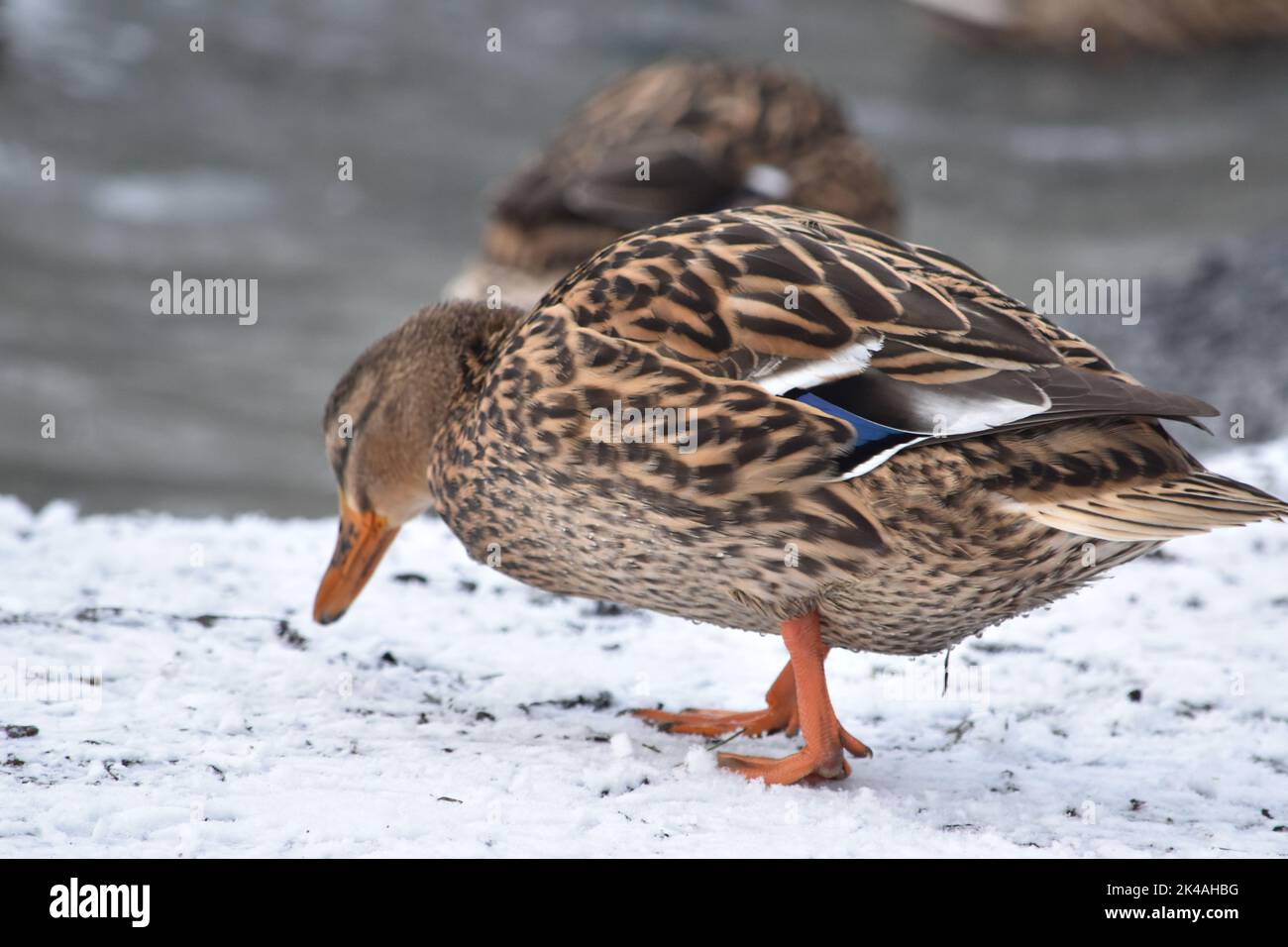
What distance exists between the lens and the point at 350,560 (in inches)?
142

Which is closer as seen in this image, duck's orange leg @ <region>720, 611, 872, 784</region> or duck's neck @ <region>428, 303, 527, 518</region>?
duck's orange leg @ <region>720, 611, 872, 784</region>

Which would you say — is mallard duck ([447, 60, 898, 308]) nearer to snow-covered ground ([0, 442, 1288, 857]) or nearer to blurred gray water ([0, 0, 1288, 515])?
blurred gray water ([0, 0, 1288, 515])

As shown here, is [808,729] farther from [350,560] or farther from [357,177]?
[357,177]

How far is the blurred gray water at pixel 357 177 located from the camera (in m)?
7.19

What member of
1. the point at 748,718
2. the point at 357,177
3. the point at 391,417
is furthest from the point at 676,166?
the point at 357,177

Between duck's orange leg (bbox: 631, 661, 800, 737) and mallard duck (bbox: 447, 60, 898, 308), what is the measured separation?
3335 millimetres

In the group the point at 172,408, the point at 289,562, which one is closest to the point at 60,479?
the point at 172,408

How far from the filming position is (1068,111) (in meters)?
11.2

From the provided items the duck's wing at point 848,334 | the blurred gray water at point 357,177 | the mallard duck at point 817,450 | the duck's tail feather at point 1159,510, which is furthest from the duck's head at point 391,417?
the blurred gray water at point 357,177

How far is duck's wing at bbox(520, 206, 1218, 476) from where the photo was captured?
2.60m

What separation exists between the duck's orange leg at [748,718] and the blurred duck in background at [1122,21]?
9200 mm

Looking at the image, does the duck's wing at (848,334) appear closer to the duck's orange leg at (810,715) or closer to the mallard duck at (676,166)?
the duck's orange leg at (810,715)

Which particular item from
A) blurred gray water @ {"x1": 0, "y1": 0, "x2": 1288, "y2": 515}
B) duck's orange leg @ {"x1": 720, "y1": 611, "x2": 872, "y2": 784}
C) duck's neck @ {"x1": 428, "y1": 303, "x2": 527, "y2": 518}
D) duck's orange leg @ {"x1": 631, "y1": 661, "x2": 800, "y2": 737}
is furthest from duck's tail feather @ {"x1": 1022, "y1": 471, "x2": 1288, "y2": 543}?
blurred gray water @ {"x1": 0, "y1": 0, "x2": 1288, "y2": 515}

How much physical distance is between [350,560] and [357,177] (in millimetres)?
6550
